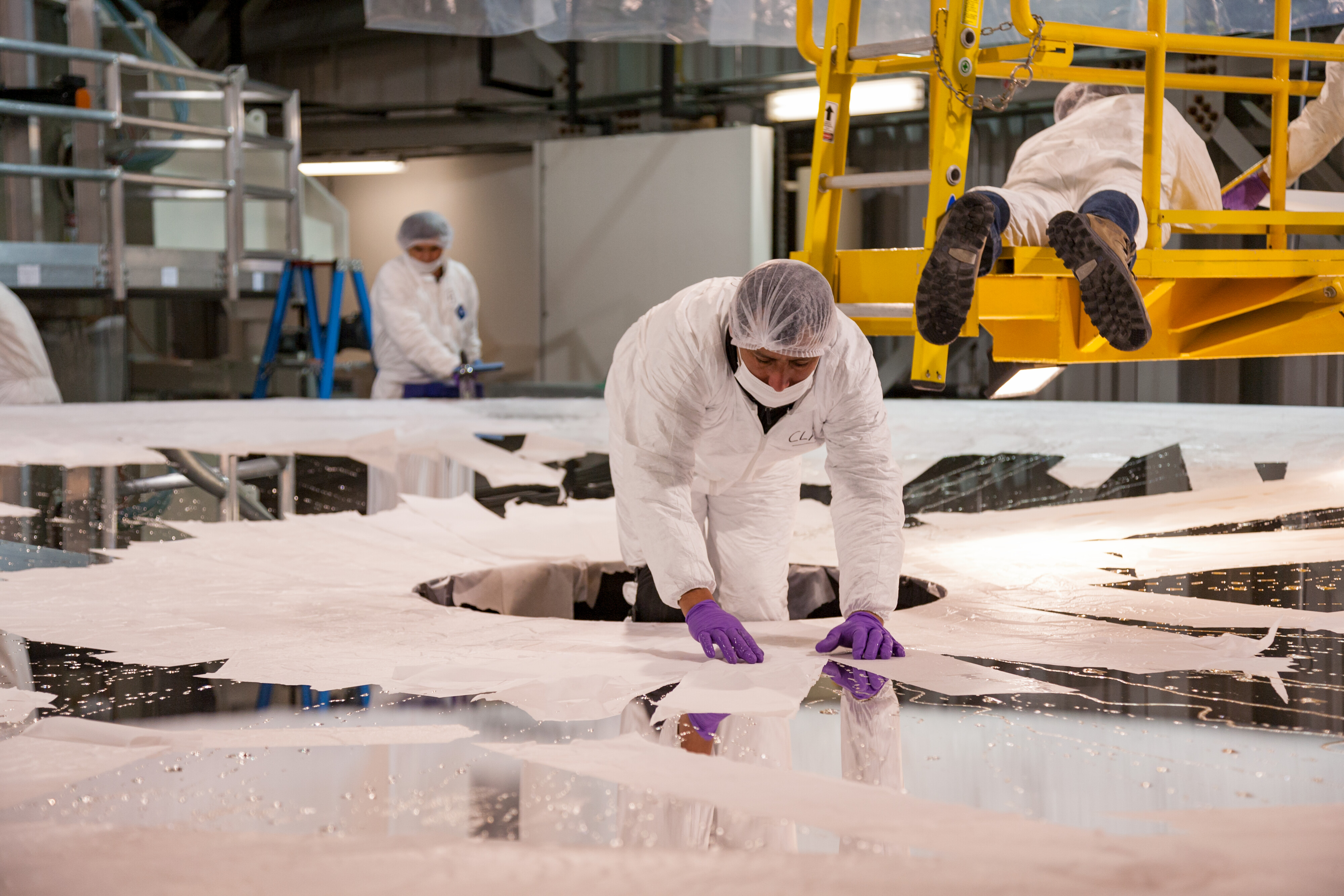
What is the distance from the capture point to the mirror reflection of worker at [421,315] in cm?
630

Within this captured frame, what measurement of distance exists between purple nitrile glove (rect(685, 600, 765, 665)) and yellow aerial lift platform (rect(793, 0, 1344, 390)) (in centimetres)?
88

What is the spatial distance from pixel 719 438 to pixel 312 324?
16.7 ft

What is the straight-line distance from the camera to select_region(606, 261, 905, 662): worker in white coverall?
6.71 feet

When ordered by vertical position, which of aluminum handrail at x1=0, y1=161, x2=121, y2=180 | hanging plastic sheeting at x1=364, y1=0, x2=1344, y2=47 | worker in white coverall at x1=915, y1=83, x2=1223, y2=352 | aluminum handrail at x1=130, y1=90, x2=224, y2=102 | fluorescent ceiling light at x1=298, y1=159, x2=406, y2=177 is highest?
fluorescent ceiling light at x1=298, y1=159, x2=406, y2=177

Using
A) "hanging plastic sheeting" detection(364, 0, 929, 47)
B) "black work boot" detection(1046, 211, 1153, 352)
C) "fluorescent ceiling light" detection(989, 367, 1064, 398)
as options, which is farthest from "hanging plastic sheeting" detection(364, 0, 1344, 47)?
"black work boot" detection(1046, 211, 1153, 352)

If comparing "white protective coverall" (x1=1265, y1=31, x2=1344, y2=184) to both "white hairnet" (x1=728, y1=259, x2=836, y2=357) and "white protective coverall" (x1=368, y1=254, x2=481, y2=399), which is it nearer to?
"white hairnet" (x1=728, y1=259, x2=836, y2=357)

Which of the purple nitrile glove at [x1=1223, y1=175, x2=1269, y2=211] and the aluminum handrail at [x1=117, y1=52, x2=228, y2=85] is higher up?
the aluminum handrail at [x1=117, y1=52, x2=228, y2=85]

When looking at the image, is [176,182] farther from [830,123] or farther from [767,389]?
[767,389]

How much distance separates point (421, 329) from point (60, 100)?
229 cm

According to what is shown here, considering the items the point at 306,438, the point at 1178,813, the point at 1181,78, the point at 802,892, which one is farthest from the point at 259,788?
the point at 306,438

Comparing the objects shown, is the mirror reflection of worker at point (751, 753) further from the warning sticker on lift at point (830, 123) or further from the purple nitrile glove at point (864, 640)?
the warning sticker on lift at point (830, 123)

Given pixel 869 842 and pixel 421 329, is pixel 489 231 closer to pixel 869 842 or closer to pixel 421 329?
pixel 421 329

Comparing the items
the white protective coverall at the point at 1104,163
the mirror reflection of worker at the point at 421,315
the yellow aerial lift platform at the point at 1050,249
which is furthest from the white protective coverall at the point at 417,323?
the white protective coverall at the point at 1104,163

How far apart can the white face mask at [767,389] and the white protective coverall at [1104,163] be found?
0.90 meters
